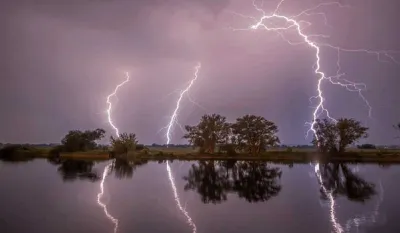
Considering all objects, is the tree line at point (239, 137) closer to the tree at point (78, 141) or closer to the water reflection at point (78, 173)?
the tree at point (78, 141)

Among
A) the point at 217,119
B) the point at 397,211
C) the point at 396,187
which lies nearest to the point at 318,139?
the point at 217,119

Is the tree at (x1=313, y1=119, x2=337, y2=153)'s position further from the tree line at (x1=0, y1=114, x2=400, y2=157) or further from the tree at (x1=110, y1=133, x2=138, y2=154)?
the tree at (x1=110, y1=133, x2=138, y2=154)

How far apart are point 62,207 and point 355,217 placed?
31.2 feet

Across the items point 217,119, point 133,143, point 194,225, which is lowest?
point 194,225

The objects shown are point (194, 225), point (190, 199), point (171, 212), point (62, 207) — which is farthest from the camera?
point (190, 199)

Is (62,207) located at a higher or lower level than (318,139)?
lower

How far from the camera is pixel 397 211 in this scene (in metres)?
12.3

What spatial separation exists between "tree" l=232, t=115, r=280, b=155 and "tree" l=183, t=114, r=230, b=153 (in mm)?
2599

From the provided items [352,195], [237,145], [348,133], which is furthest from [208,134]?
[352,195]

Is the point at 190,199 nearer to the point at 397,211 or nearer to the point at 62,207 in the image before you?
the point at 62,207

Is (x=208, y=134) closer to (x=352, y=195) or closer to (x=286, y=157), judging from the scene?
(x=286, y=157)

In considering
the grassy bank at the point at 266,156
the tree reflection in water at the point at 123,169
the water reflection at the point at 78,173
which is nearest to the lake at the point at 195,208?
the water reflection at the point at 78,173

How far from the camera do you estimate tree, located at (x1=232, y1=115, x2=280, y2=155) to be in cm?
5600

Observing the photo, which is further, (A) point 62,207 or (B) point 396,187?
(B) point 396,187
